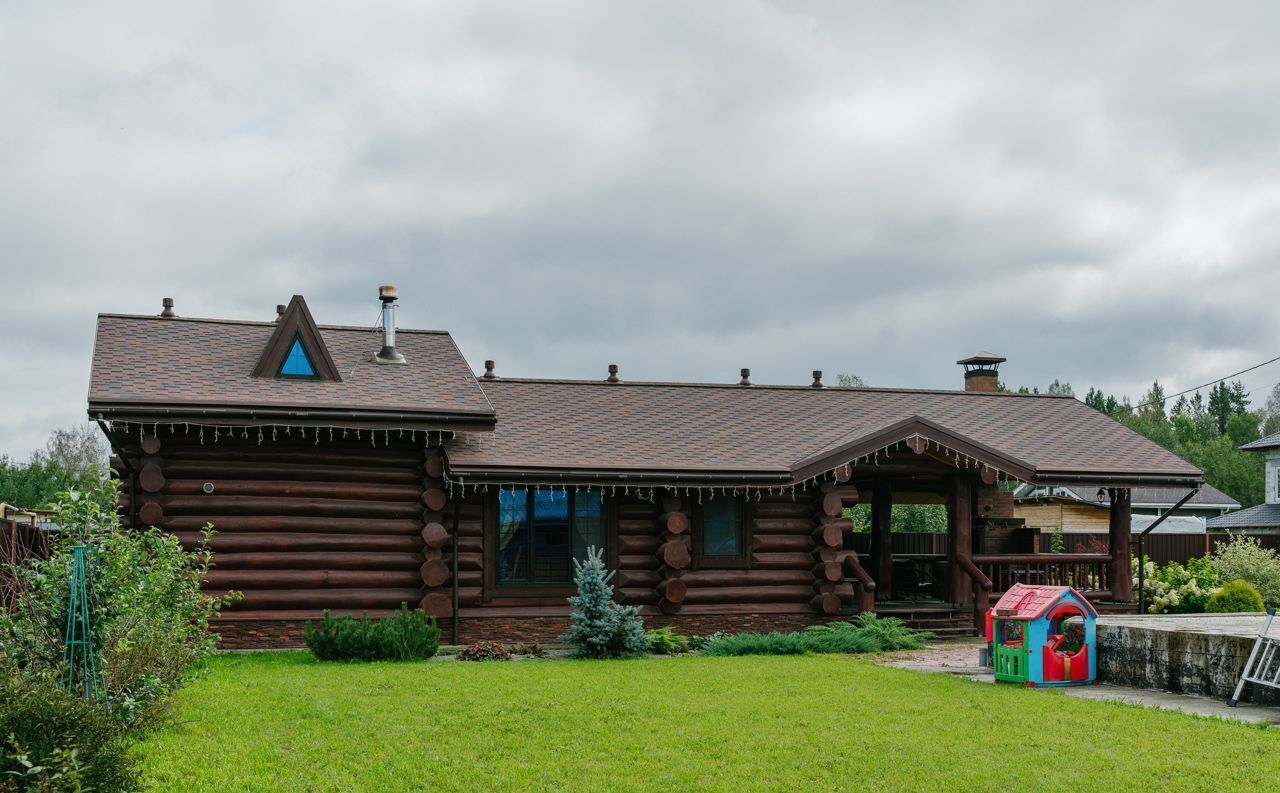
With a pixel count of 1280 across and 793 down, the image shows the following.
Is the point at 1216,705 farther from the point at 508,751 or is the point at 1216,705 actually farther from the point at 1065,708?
the point at 508,751

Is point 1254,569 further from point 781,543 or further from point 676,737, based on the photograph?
point 676,737

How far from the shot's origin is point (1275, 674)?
1180cm

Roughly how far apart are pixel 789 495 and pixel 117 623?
1233cm

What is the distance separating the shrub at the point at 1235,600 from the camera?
21156 mm

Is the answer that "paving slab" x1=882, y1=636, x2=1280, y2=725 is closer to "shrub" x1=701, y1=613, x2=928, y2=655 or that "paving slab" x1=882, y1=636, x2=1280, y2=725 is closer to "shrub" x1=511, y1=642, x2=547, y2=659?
"shrub" x1=701, y1=613, x2=928, y2=655

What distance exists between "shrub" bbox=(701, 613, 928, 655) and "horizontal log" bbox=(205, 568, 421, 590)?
4772mm

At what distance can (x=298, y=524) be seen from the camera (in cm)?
1814

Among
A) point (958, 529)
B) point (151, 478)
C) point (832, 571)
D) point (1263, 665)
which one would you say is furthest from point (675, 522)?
point (1263, 665)

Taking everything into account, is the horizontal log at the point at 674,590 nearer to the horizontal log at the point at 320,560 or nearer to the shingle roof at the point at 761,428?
the shingle roof at the point at 761,428

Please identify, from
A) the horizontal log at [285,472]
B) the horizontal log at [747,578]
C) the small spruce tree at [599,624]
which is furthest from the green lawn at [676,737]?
the horizontal log at [747,578]

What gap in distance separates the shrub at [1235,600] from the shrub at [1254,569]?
8.29 ft

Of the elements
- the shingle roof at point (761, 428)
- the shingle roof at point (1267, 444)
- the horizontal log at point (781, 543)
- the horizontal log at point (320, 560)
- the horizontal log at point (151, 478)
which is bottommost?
the horizontal log at point (320, 560)

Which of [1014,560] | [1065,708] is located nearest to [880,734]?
[1065,708]

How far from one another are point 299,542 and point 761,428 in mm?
8259
